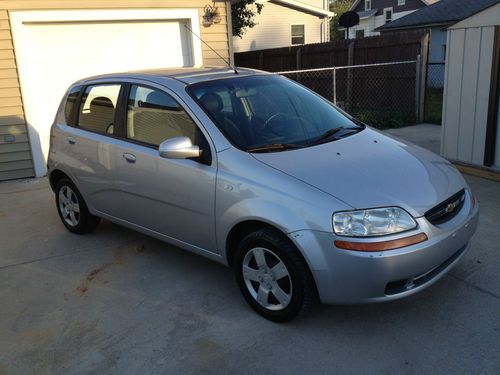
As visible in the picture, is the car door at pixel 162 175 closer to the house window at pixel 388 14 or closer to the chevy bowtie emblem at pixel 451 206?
the chevy bowtie emblem at pixel 451 206

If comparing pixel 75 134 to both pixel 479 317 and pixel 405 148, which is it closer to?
pixel 405 148

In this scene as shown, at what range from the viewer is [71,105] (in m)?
5.03

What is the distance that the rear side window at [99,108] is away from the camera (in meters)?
4.45

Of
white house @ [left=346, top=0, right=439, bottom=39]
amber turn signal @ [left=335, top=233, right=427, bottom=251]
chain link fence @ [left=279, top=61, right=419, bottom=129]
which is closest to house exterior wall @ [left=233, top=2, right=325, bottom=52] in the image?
chain link fence @ [left=279, top=61, right=419, bottom=129]

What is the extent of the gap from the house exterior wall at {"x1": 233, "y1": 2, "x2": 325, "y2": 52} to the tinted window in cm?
1745

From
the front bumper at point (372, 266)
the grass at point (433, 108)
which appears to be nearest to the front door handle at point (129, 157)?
the front bumper at point (372, 266)

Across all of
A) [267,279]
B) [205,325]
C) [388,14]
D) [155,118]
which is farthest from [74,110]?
[388,14]

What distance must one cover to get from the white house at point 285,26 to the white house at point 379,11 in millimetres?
12061

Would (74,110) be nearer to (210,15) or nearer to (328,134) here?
(328,134)

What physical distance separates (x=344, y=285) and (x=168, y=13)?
692 cm

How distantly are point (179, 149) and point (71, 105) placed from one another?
2.14 metres

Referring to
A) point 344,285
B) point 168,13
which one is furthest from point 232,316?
point 168,13

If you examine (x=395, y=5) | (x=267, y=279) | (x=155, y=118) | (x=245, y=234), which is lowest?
(x=267, y=279)

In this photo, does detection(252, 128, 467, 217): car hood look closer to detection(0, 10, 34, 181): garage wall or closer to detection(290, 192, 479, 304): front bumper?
detection(290, 192, 479, 304): front bumper
